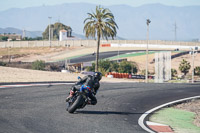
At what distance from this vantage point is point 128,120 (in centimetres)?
1326

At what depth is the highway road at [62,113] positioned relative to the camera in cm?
1077

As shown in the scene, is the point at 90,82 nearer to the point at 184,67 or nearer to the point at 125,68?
the point at 125,68

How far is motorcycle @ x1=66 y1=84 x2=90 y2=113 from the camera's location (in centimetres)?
1338

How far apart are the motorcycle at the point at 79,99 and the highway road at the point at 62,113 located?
272 mm

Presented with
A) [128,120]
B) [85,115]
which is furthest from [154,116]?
[85,115]

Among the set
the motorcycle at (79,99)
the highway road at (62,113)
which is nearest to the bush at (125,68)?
the highway road at (62,113)

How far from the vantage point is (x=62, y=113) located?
44.3 ft

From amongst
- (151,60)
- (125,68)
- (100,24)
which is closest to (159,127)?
(100,24)

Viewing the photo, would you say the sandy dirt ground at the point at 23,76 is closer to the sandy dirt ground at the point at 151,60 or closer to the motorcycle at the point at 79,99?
the motorcycle at the point at 79,99

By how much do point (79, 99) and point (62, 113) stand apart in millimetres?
806

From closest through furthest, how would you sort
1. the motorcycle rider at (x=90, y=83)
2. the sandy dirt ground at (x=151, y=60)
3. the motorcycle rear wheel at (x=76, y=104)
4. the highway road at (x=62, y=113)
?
the highway road at (x=62, y=113) → the motorcycle rear wheel at (x=76, y=104) → the motorcycle rider at (x=90, y=83) → the sandy dirt ground at (x=151, y=60)

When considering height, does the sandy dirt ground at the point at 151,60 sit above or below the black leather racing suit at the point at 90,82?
above

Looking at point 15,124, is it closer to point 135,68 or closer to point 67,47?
point 135,68

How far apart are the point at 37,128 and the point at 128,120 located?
396cm
